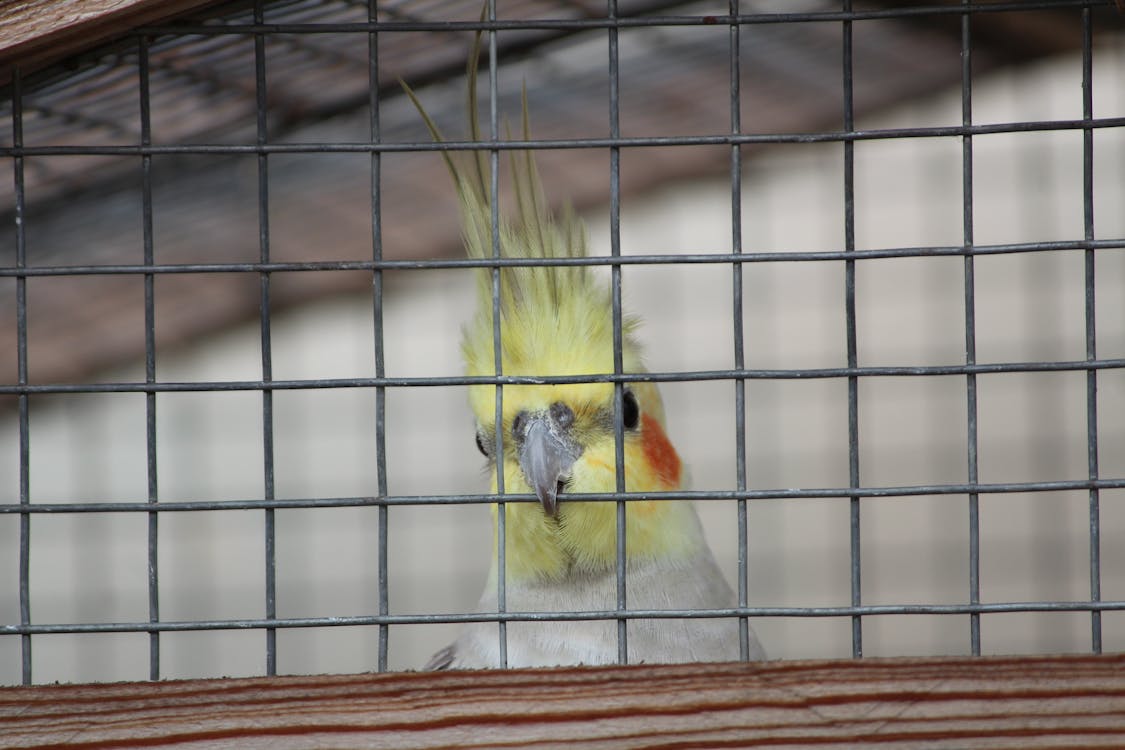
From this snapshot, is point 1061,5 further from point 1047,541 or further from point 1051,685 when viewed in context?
point 1047,541

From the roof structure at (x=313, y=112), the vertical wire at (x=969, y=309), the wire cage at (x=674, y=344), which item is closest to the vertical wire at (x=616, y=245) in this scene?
the roof structure at (x=313, y=112)

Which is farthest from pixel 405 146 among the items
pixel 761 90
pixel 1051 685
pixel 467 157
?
pixel 761 90

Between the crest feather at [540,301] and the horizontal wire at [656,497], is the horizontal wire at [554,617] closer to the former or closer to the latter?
the horizontal wire at [656,497]

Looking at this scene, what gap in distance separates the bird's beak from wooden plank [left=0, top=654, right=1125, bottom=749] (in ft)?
1.83

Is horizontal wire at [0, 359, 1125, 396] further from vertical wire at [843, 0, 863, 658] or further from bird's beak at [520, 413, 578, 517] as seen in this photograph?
bird's beak at [520, 413, 578, 517]

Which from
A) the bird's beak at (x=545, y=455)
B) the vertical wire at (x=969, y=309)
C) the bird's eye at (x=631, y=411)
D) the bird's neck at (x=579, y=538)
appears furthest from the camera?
the bird's eye at (x=631, y=411)

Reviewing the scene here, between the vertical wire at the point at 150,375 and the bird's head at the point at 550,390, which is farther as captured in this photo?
the bird's head at the point at 550,390

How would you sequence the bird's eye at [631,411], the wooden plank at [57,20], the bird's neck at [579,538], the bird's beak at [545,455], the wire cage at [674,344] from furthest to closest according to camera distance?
the wire cage at [674,344]
the bird's eye at [631,411]
the bird's neck at [579,538]
the bird's beak at [545,455]
the wooden plank at [57,20]

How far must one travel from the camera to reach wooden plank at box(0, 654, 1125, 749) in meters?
0.98

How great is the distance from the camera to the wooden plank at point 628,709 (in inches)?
38.5

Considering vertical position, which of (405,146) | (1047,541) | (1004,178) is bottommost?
(1047,541)

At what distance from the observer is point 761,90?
2.59 metres

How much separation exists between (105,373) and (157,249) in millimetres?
558

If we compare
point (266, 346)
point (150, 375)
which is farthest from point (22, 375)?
point (266, 346)
